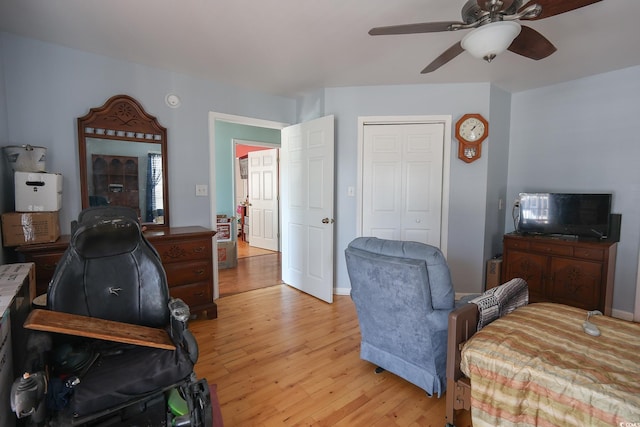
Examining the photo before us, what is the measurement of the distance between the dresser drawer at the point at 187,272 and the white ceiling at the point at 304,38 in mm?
1797

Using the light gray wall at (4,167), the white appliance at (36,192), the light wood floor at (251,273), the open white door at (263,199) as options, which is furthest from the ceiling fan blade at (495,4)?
the open white door at (263,199)

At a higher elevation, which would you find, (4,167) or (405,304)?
(4,167)

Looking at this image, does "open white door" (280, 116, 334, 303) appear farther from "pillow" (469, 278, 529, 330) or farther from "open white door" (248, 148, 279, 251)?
"open white door" (248, 148, 279, 251)

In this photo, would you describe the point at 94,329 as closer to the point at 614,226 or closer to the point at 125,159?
the point at 125,159

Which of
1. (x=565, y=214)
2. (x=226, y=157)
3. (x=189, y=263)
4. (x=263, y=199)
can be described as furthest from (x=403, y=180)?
(x=263, y=199)

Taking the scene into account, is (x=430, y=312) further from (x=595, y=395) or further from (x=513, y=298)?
(x=595, y=395)

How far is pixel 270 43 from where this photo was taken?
244 centimetres

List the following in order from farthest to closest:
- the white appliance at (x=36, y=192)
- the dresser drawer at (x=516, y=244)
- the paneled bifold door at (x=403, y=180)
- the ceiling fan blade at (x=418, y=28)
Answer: the paneled bifold door at (x=403, y=180)
the dresser drawer at (x=516, y=244)
the white appliance at (x=36, y=192)
the ceiling fan blade at (x=418, y=28)

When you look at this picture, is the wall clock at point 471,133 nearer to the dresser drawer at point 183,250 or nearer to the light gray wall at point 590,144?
the light gray wall at point 590,144

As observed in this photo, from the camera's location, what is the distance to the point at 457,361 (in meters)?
1.50

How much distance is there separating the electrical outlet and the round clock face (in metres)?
2.77

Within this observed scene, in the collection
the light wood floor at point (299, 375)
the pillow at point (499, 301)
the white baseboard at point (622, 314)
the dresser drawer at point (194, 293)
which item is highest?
the pillow at point (499, 301)

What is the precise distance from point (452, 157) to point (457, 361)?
2446mm

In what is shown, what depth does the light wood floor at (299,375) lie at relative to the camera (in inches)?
67.9
